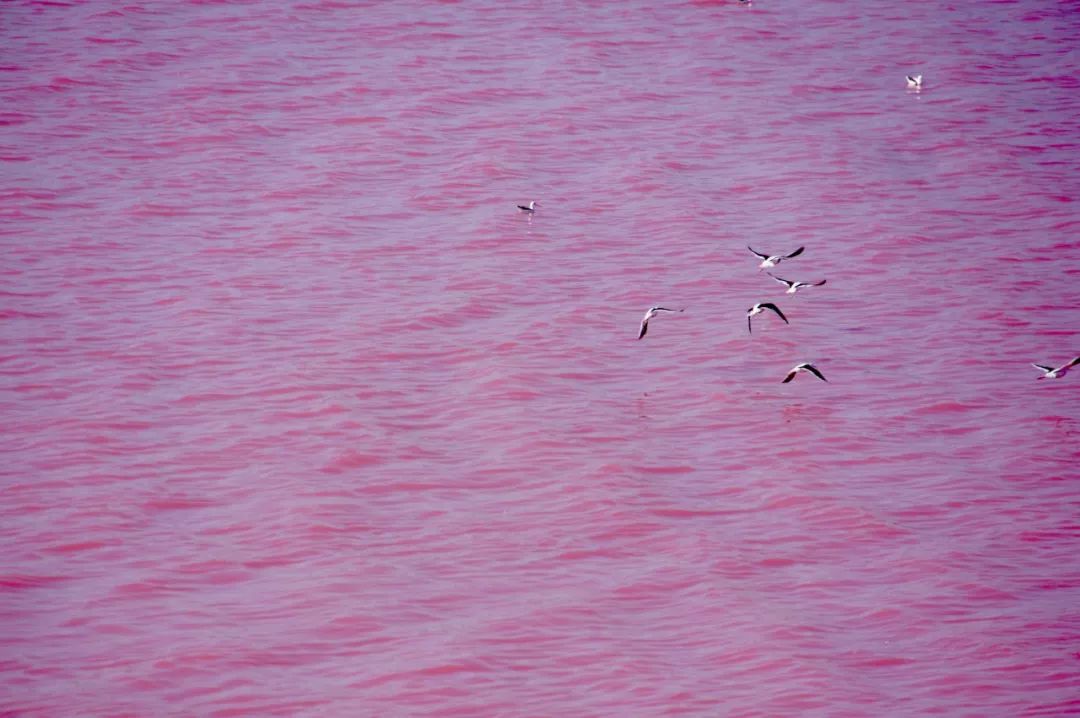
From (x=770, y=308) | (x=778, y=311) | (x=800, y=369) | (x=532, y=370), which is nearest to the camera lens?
(x=800, y=369)

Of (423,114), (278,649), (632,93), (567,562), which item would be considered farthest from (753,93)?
(278,649)

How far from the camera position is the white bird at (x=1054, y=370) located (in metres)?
12.8

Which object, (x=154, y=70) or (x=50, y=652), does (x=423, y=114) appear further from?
(x=50, y=652)

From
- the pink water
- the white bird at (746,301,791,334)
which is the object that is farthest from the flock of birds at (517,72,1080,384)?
the pink water

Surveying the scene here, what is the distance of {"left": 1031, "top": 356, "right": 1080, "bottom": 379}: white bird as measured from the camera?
504 inches

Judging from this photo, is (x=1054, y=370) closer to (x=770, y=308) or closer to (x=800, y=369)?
(x=800, y=369)

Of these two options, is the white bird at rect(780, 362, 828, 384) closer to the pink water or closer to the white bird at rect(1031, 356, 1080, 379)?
the pink water

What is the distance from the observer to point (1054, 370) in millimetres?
13234

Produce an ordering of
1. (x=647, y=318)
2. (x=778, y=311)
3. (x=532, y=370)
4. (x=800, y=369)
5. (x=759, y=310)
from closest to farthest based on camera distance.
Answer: (x=800, y=369) → (x=778, y=311) → (x=647, y=318) → (x=532, y=370) → (x=759, y=310)

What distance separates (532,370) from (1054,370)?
5.18 metres

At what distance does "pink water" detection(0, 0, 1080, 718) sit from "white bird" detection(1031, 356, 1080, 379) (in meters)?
0.13

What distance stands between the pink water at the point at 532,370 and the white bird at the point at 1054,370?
13cm

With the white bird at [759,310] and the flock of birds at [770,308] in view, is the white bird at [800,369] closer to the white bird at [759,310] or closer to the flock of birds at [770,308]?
the flock of birds at [770,308]

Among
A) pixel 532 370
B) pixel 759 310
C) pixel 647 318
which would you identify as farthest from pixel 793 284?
pixel 532 370
